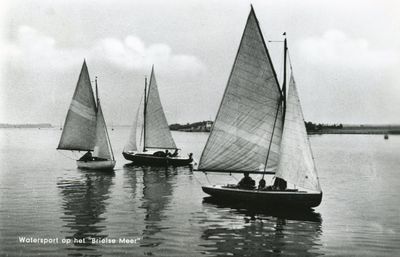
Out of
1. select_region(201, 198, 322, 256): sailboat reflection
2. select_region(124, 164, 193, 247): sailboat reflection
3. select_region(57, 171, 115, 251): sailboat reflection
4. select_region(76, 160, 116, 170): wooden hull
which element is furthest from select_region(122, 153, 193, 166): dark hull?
select_region(201, 198, 322, 256): sailboat reflection

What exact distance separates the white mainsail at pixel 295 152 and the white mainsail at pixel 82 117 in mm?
30731

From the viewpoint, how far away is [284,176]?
74.7 feet

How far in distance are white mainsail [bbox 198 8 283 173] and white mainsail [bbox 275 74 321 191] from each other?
1111mm

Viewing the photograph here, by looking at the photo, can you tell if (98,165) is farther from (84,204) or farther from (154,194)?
(84,204)

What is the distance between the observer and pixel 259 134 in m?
24.2

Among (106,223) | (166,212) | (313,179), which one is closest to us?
(106,223)

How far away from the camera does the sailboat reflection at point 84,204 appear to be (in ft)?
59.9

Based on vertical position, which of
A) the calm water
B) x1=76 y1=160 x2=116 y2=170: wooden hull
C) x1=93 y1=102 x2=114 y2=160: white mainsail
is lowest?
the calm water

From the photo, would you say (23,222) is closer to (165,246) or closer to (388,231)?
(165,246)

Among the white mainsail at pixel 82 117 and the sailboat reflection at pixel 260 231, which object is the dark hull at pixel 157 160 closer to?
the white mainsail at pixel 82 117

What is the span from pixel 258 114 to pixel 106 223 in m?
11.9

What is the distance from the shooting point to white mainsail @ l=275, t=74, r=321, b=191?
72.7 ft

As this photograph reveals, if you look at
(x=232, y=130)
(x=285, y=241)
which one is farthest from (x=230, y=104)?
(x=285, y=241)

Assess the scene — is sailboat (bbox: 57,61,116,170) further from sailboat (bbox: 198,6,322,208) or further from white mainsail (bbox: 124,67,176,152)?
sailboat (bbox: 198,6,322,208)
